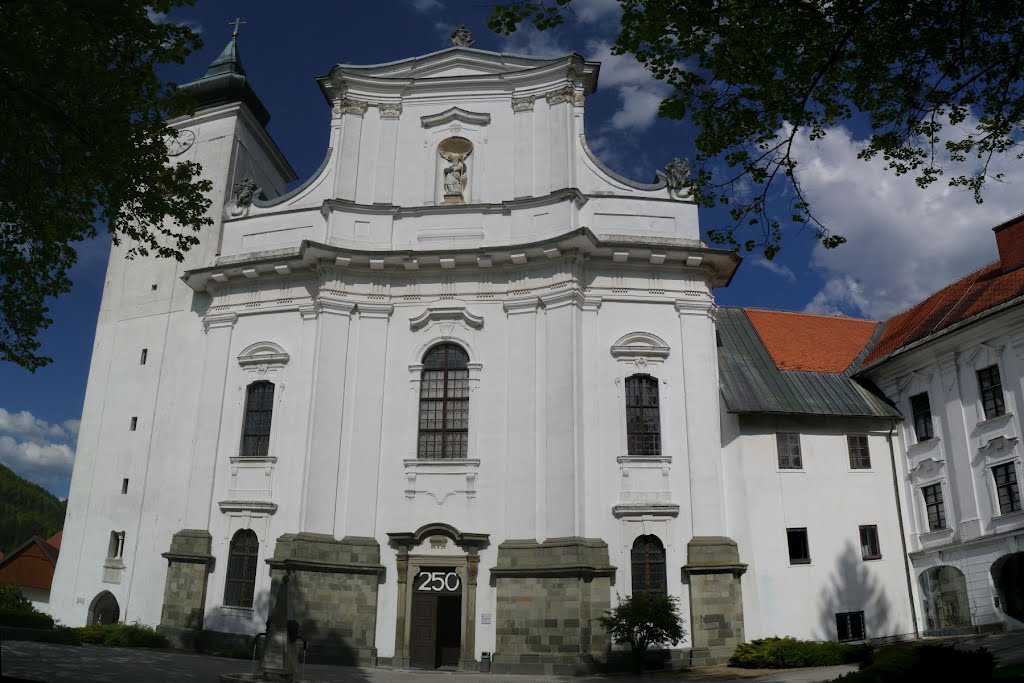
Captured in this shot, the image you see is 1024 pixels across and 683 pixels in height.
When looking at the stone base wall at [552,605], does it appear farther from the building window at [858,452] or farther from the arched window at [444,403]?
the building window at [858,452]

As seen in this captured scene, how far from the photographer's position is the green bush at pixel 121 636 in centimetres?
2055

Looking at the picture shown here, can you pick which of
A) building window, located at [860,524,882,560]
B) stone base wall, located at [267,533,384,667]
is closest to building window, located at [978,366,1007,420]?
building window, located at [860,524,882,560]

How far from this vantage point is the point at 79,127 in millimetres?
12531

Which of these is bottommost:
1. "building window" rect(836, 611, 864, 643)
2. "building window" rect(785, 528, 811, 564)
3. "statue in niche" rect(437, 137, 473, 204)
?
"building window" rect(836, 611, 864, 643)

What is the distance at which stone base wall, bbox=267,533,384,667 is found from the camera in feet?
66.6

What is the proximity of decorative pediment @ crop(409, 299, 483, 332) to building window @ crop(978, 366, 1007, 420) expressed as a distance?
12863 mm

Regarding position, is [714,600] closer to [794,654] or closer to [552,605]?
[794,654]

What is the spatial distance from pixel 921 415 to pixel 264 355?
1810 centimetres

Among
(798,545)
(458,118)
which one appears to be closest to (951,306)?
(798,545)

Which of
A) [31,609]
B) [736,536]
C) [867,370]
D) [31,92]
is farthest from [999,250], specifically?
[31,609]

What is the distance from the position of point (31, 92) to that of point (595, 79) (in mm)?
16682

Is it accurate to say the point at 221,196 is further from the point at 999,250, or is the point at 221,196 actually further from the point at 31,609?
the point at 999,250

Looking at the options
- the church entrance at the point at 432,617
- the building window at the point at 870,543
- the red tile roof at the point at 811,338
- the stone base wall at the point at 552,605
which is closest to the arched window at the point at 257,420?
the church entrance at the point at 432,617

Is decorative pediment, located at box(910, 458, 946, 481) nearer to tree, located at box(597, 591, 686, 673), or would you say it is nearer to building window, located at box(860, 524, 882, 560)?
building window, located at box(860, 524, 882, 560)
